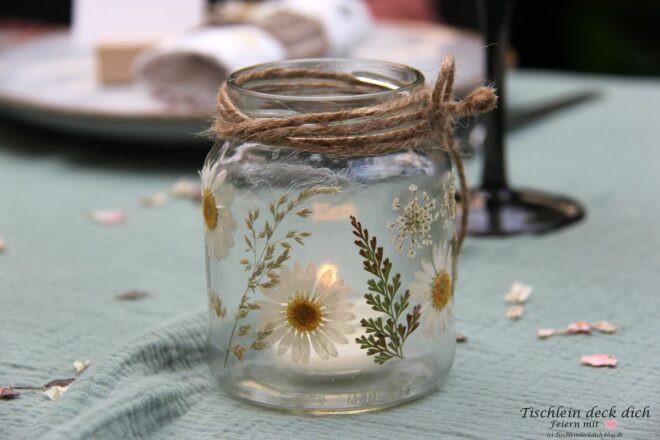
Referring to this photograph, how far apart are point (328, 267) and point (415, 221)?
55mm

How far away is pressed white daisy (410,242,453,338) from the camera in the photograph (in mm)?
556

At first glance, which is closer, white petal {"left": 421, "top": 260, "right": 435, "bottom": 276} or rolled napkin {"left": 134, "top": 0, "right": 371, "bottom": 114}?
white petal {"left": 421, "top": 260, "right": 435, "bottom": 276}

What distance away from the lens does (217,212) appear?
57 centimetres

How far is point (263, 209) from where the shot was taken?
0.54 metres

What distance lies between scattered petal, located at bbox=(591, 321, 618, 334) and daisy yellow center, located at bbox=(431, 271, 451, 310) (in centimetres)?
14

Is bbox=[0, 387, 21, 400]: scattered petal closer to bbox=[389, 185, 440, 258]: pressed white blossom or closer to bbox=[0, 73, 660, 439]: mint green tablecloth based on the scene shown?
bbox=[0, 73, 660, 439]: mint green tablecloth

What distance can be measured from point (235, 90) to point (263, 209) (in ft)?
0.22

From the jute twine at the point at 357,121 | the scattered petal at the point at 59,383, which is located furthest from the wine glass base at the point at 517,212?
the scattered petal at the point at 59,383

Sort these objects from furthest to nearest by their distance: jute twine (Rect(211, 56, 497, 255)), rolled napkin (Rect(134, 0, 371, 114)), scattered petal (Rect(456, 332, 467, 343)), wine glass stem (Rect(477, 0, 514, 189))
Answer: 1. rolled napkin (Rect(134, 0, 371, 114))
2. wine glass stem (Rect(477, 0, 514, 189))
3. scattered petal (Rect(456, 332, 467, 343))
4. jute twine (Rect(211, 56, 497, 255))

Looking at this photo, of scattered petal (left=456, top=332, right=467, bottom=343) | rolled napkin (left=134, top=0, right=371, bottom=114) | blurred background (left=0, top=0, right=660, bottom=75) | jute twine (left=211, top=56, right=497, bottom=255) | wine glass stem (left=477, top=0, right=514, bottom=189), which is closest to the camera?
jute twine (left=211, top=56, right=497, bottom=255)

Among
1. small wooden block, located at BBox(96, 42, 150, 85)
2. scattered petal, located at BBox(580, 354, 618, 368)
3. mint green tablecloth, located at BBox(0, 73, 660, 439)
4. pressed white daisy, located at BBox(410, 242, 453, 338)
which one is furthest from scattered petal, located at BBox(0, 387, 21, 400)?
small wooden block, located at BBox(96, 42, 150, 85)

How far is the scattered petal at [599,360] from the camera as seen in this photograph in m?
0.61

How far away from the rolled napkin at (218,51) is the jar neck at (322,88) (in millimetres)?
427

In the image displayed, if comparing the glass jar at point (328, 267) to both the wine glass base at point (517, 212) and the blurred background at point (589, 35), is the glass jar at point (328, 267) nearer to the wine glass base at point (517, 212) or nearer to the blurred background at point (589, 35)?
the wine glass base at point (517, 212)
